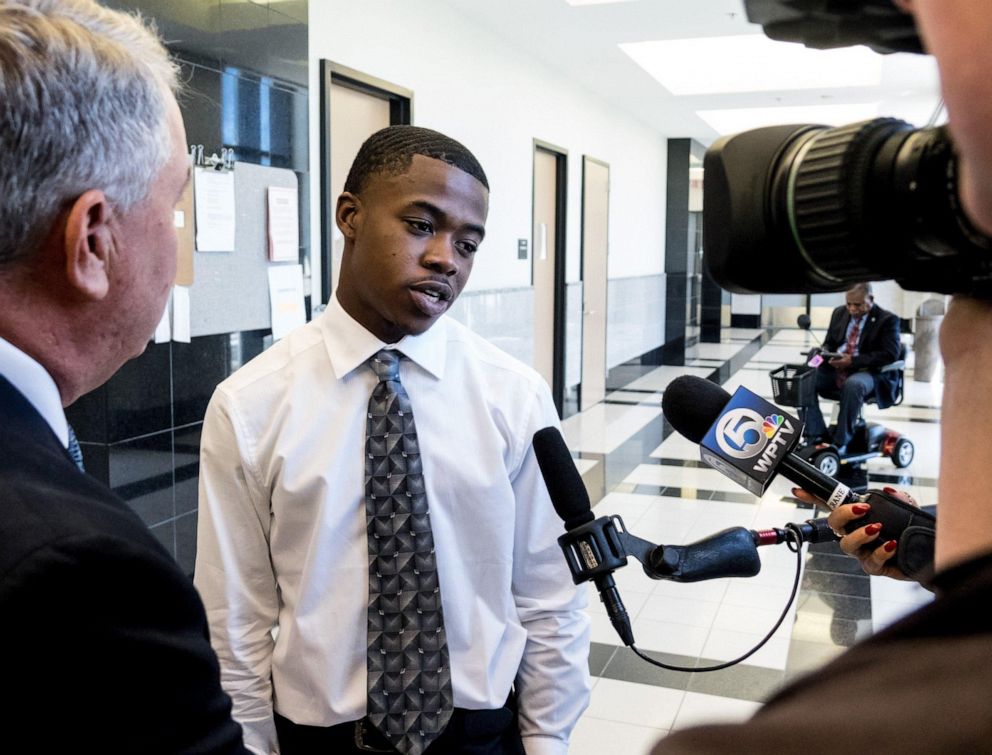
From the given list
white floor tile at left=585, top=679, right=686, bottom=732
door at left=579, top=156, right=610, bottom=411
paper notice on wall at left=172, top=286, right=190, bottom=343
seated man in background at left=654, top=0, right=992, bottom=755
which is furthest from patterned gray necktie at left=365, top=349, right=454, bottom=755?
door at left=579, top=156, right=610, bottom=411


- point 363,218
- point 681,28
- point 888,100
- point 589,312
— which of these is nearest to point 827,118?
point 888,100

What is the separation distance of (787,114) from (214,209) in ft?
29.2

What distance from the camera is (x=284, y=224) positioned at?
3.76 metres

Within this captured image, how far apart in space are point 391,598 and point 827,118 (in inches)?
411

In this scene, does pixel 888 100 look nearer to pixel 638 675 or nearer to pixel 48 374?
pixel 638 675

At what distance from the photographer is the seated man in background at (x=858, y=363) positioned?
6.00 metres

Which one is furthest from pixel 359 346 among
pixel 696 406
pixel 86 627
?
pixel 86 627

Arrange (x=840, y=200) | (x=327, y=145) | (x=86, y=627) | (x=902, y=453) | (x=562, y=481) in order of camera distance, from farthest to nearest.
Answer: (x=902, y=453)
(x=327, y=145)
(x=562, y=481)
(x=86, y=627)
(x=840, y=200)

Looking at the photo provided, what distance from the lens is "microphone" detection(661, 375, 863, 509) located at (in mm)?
1053

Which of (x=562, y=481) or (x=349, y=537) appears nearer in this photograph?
(x=562, y=481)

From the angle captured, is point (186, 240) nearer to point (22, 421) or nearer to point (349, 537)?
point (349, 537)

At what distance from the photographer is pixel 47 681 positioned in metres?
0.62

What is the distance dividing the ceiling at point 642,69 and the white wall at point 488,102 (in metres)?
0.16

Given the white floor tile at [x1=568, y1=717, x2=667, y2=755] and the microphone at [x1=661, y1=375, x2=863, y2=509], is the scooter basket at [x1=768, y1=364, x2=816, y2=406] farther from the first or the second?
the microphone at [x1=661, y1=375, x2=863, y2=509]
